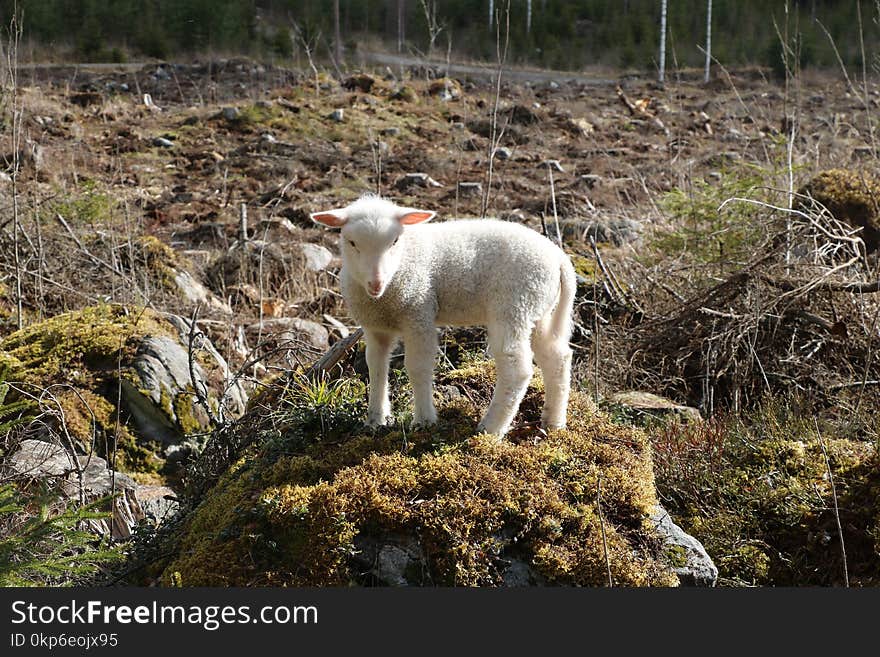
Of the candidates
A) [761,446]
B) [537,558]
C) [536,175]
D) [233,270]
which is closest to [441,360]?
[761,446]

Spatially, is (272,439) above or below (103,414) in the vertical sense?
above

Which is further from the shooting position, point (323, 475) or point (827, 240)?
point (827, 240)

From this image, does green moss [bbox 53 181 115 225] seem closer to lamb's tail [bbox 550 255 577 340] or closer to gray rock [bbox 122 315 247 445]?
gray rock [bbox 122 315 247 445]

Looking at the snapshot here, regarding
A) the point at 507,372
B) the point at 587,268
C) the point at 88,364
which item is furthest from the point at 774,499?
the point at 88,364

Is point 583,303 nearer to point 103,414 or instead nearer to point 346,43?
point 103,414

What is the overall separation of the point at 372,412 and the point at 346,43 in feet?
132

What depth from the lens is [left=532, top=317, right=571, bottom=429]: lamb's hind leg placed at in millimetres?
4898

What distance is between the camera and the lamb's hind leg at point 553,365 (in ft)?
16.1

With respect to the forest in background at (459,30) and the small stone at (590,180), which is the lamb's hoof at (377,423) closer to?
the small stone at (590,180)

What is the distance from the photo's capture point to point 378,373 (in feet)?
15.8

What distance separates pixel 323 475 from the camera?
4465 mm

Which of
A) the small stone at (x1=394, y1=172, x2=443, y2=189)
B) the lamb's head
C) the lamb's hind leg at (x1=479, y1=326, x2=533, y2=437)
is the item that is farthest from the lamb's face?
the small stone at (x1=394, y1=172, x2=443, y2=189)

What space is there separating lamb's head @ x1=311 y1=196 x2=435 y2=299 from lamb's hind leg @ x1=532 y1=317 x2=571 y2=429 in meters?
1.06

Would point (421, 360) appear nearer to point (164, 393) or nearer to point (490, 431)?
point (490, 431)
